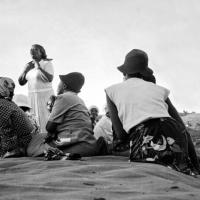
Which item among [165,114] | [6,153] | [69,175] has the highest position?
[165,114]

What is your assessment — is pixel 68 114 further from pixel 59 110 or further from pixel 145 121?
pixel 145 121

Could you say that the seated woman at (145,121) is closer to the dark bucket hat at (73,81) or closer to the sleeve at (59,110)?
the sleeve at (59,110)

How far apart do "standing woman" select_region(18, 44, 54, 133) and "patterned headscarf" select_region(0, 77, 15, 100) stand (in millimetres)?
2858

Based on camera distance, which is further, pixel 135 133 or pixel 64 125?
pixel 64 125

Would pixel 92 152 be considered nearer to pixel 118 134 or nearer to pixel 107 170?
pixel 118 134

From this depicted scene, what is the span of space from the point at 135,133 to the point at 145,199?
2.18 meters

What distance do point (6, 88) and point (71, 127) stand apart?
115 cm

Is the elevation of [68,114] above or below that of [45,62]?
below

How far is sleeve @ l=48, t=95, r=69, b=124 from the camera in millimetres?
7129

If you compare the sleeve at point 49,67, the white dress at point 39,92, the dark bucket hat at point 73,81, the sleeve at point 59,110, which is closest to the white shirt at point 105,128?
the dark bucket hat at point 73,81

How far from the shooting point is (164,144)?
5.30 meters

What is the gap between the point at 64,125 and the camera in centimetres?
721

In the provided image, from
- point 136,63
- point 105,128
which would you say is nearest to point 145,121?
point 136,63

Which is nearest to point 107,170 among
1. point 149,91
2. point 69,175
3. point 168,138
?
point 69,175
